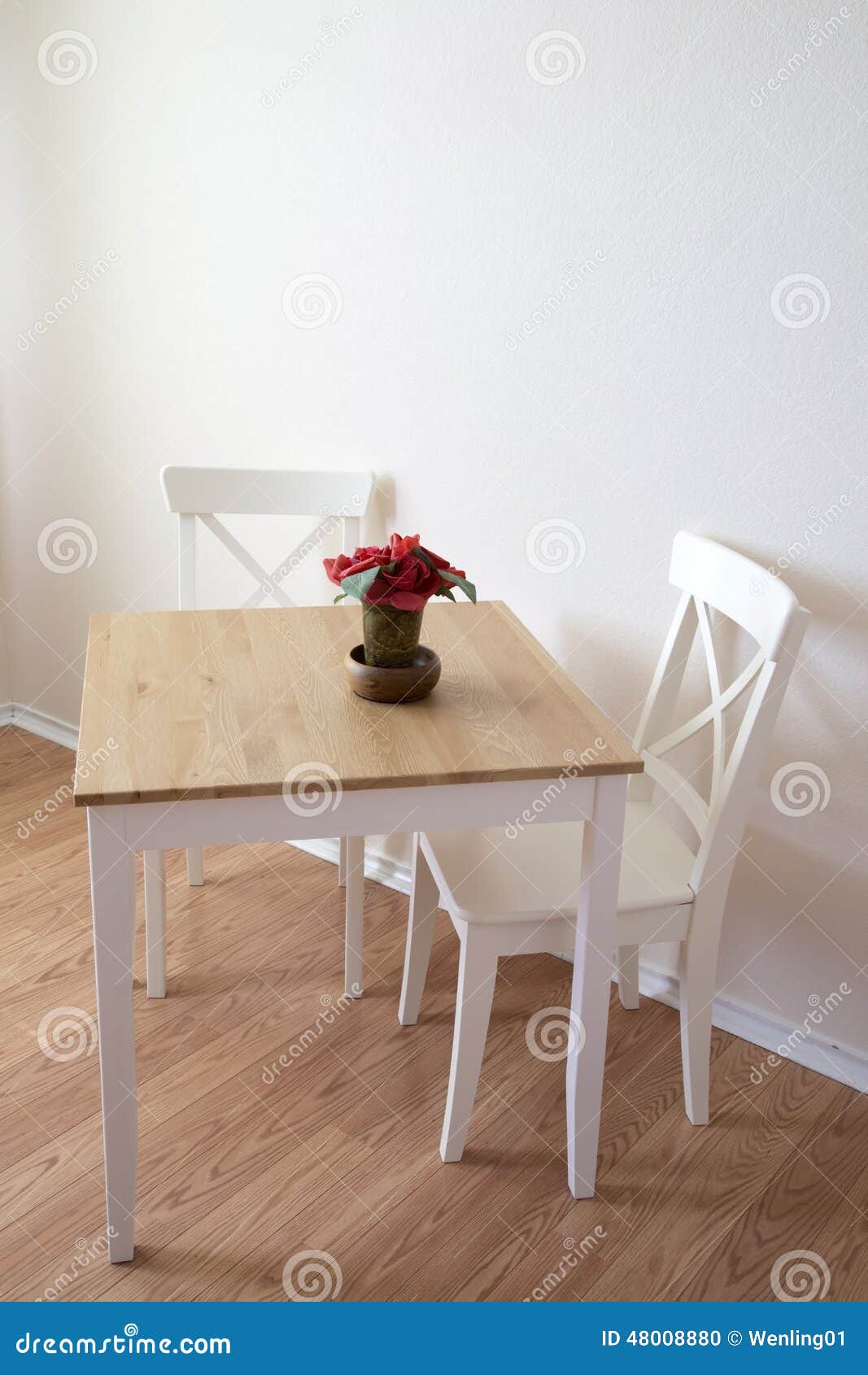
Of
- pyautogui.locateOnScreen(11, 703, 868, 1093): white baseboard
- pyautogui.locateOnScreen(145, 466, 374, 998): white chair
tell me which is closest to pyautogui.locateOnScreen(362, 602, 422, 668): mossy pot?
pyautogui.locateOnScreen(145, 466, 374, 998): white chair

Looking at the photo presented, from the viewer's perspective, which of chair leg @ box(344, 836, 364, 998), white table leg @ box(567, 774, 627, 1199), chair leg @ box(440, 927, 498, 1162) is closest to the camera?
white table leg @ box(567, 774, 627, 1199)

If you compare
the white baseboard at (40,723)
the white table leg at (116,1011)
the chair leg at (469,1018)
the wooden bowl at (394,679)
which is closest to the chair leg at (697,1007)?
the chair leg at (469,1018)

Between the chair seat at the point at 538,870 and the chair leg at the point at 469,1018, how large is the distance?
Result: 0.05 m

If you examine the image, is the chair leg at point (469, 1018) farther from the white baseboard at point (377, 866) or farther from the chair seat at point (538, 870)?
the white baseboard at point (377, 866)

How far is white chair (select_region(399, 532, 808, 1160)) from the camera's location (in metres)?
1.52

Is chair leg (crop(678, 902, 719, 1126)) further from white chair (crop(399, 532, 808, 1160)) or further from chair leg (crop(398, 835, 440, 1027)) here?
chair leg (crop(398, 835, 440, 1027))

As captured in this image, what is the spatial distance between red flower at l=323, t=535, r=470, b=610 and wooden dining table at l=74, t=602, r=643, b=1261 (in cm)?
17

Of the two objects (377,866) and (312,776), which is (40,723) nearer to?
(377,866)

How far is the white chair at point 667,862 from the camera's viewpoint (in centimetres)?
152

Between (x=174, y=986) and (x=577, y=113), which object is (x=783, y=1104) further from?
(x=577, y=113)

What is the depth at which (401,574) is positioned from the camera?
4.66ft

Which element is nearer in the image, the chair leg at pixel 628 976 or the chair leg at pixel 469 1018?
the chair leg at pixel 469 1018

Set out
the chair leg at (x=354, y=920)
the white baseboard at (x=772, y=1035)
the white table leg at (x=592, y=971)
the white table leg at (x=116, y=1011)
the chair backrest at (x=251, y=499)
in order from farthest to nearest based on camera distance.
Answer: the chair backrest at (x=251, y=499) → the chair leg at (x=354, y=920) → the white baseboard at (x=772, y=1035) → the white table leg at (x=592, y=971) → the white table leg at (x=116, y=1011)

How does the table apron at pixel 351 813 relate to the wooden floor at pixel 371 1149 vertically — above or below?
above
